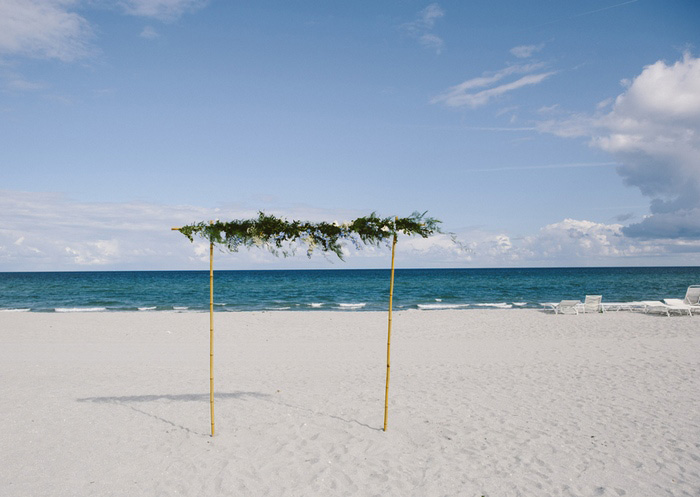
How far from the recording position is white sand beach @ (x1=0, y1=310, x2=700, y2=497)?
15.8ft

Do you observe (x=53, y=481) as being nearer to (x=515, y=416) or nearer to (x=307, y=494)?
(x=307, y=494)

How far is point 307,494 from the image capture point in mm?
4547

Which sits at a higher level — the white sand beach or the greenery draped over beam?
the greenery draped over beam

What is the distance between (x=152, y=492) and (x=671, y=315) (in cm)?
2187

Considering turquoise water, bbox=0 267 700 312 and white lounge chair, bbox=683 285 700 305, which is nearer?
white lounge chair, bbox=683 285 700 305

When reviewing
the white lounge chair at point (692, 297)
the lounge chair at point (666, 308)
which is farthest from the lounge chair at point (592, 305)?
the white lounge chair at point (692, 297)

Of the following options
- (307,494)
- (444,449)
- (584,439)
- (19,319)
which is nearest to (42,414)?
(307,494)

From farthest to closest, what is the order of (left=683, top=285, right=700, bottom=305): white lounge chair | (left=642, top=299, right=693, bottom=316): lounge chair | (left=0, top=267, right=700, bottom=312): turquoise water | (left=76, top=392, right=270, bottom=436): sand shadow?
(left=0, top=267, right=700, bottom=312): turquoise water, (left=683, top=285, right=700, bottom=305): white lounge chair, (left=642, top=299, right=693, bottom=316): lounge chair, (left=76, top=392, right=270, bottom=436): sand shadow

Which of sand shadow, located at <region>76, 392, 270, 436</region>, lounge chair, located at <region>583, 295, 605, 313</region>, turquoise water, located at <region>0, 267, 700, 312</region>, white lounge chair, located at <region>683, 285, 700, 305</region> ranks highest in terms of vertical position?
white lounge chair, located at <region>683, 285, 700, 305</region>

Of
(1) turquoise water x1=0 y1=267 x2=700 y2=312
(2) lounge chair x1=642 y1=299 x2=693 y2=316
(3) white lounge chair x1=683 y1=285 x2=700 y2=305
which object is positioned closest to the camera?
(2) lounge chair x1=642 y1=299 x2=693 y2=316

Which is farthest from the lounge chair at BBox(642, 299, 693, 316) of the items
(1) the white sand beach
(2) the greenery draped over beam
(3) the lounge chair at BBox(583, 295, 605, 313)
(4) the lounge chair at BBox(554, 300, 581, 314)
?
(2) the greenery draped over beam

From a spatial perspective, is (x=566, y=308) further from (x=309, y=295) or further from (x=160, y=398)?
(x=309, y=295)

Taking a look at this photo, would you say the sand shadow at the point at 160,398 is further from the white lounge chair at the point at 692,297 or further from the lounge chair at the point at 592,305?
the white lounge chair at the point at 692,297

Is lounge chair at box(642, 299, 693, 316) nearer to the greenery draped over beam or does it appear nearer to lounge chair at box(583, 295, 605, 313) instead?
lounge chair at box(583, 295, 605, 313)
